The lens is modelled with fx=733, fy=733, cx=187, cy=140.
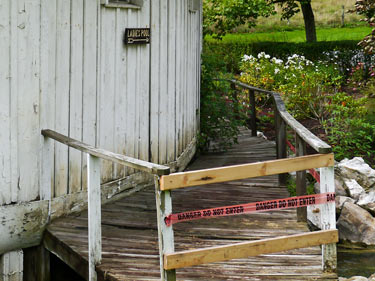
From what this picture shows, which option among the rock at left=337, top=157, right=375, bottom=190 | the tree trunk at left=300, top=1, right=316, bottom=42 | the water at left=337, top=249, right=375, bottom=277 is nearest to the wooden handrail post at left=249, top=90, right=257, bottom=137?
the rock at left=337, top=157, right=375, bottom=190

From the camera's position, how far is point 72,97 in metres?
7.07

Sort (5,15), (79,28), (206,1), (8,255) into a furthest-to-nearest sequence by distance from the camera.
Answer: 1. (206,1)
2. (79,28)
3. (8,255)
4. (5,15)

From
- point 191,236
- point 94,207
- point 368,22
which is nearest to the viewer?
point 94,207

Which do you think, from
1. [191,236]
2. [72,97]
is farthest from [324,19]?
[191,236]

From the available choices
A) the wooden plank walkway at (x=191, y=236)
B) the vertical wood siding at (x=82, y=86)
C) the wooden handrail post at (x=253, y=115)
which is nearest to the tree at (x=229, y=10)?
the wooden handrail post at (x=253, y=115)

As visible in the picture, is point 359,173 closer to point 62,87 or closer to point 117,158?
point 62,87

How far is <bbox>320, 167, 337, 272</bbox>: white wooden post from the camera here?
570cm

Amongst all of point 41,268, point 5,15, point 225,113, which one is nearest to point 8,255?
point 41,268

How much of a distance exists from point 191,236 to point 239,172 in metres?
1.71

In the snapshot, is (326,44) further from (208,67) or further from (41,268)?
(41,268)

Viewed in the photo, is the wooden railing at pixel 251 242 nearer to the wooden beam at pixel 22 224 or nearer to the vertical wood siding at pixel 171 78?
the wooden beam at pixel 22 224

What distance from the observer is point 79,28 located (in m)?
7.08

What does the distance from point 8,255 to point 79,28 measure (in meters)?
2.24

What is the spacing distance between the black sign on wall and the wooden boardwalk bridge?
1721 mm
